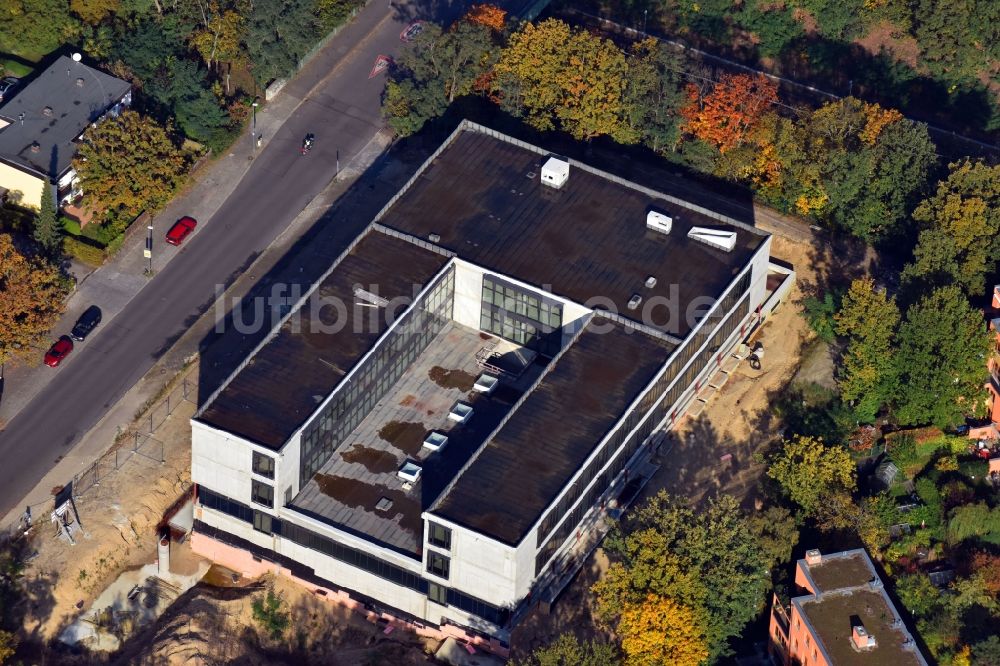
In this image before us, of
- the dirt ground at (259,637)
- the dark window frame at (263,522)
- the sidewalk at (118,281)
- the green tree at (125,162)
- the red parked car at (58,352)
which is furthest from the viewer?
the green tree at (125,162)

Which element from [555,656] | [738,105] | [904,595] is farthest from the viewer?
[738,105]

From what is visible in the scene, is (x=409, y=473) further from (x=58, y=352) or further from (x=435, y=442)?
(x=58, y=352)

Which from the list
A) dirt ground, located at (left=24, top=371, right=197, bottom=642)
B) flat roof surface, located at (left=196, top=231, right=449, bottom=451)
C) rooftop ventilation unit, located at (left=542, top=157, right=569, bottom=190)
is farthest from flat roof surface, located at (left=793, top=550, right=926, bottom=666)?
dirt ground, located at (left=24, top=371, right=197, bottom=642)

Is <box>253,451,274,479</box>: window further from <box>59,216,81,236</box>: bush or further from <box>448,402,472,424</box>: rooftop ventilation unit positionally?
<box>59,216,81,236</box>: bush

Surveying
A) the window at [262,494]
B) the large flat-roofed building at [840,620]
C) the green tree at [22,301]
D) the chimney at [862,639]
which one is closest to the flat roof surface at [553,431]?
the window at [262,494]

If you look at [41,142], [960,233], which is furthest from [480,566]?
[41,142]

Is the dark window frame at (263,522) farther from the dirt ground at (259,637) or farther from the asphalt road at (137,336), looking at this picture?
the asphalt road at (137,336)

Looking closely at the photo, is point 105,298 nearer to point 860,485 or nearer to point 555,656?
point 555,656

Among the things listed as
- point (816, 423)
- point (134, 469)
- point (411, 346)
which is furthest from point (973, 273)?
point (134, 469)
